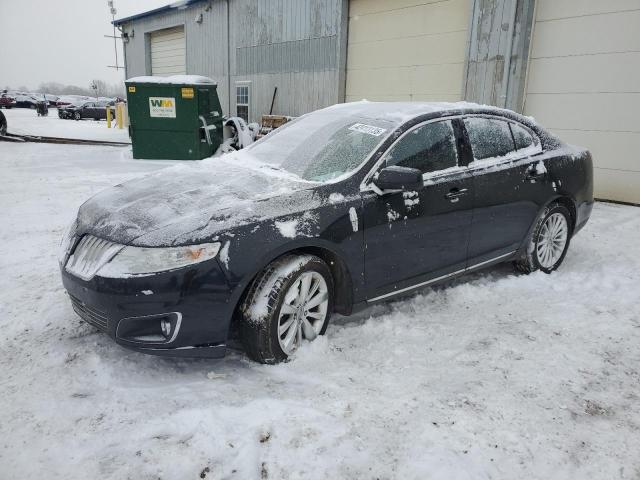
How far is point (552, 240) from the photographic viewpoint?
470 cm

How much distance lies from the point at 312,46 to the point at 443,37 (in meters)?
4.31

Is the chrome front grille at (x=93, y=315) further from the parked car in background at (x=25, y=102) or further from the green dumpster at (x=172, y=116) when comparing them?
the parked car in background at (x=25, y=102)

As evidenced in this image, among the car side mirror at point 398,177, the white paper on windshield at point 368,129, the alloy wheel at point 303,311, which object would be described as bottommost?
the alloy wheel at point 303,311

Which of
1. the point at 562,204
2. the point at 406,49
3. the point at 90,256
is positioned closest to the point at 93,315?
the point at 90,256

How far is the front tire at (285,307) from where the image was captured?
110 inches

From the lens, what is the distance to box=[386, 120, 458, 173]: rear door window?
136 inches

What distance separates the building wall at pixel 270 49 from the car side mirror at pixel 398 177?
9809 millimetres

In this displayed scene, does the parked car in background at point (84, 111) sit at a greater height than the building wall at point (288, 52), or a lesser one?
lesser

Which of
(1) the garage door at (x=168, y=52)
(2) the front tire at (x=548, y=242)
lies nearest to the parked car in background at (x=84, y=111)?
(1) the garage door at (x=168, y=52)

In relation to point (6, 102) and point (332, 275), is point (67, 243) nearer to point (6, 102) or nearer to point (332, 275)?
point (332, 275)

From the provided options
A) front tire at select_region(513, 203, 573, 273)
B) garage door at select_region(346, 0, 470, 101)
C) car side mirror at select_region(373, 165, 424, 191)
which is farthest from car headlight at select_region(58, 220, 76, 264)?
garage door at select_region(346, 0, 470, 101)

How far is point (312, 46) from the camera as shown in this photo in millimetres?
13328

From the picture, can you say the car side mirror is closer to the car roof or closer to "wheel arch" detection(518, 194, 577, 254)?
the car roof

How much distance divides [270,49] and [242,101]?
236cm
